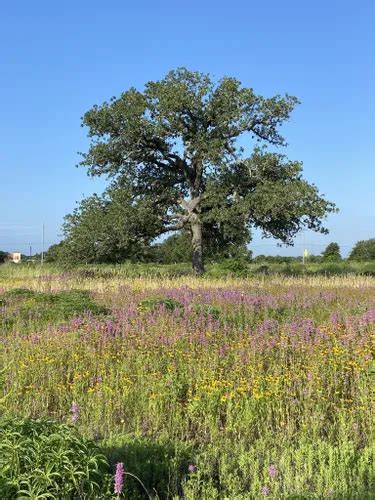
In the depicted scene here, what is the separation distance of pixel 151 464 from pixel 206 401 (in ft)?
3.97

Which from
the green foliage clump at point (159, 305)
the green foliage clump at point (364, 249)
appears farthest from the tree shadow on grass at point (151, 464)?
the green foliage clump at point (364, 249)

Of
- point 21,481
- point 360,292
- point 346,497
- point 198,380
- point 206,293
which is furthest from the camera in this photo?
point 360,292

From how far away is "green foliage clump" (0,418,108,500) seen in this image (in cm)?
255

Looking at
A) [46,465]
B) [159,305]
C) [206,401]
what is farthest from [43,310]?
[46,465]

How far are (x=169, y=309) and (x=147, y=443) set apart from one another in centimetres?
617

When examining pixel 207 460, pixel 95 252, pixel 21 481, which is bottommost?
pixel 207 460

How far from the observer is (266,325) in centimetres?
808

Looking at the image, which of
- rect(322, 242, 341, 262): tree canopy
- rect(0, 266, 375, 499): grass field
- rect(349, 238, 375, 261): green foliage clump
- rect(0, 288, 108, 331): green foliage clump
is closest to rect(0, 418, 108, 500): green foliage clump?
rect(0, 266, 375, 499): grass field

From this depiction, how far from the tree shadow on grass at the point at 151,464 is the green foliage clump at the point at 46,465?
0.62 meters

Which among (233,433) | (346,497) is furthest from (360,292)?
(346,497)

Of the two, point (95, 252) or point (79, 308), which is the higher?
point (95, 252)

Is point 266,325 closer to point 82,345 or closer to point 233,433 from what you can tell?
point 82,345

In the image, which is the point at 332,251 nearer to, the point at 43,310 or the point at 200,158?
the point at 200,158

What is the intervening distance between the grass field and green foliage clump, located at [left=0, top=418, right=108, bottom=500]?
0.09 feet
